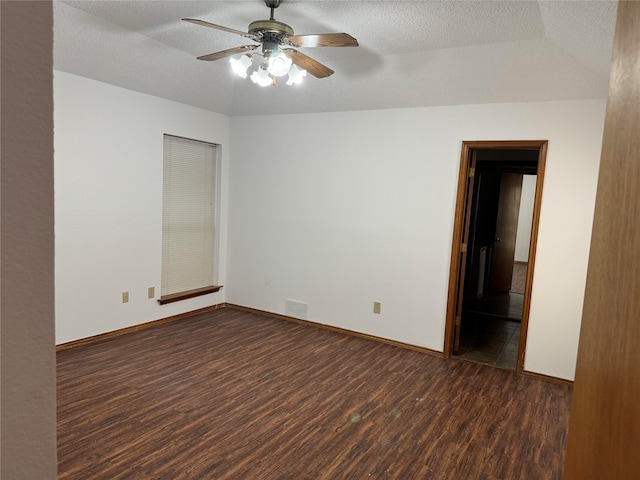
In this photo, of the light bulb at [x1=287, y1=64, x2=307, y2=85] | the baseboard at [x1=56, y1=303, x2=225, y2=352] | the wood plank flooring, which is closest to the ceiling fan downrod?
the light bulb at [x1=287, y1=64, x2=307, y2=85]

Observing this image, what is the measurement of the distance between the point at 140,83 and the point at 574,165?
3.89 meters

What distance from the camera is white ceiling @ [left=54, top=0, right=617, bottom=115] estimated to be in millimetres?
2711

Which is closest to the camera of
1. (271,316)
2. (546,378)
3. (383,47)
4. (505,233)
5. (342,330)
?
(383,47)

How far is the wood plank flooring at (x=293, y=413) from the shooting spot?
2379mm

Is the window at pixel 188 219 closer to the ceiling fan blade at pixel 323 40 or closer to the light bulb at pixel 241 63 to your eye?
the light bulb at pixel 241 63

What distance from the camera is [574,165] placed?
3492 mm

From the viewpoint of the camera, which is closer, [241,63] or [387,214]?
[241,63]

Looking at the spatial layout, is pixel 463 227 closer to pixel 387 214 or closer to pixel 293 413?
pixel 387 214

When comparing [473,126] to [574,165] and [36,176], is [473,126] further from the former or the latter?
[36,176]

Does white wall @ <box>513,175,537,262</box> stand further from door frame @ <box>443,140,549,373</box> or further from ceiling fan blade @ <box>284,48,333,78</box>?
ceiling fan blade @ <box>284,48,333,78</box>

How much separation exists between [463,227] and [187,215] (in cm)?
304

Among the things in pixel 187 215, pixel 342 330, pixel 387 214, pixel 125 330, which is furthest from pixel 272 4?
pixel 125 330

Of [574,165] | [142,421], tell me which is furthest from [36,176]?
[574,165]

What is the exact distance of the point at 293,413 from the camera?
2932 mm
